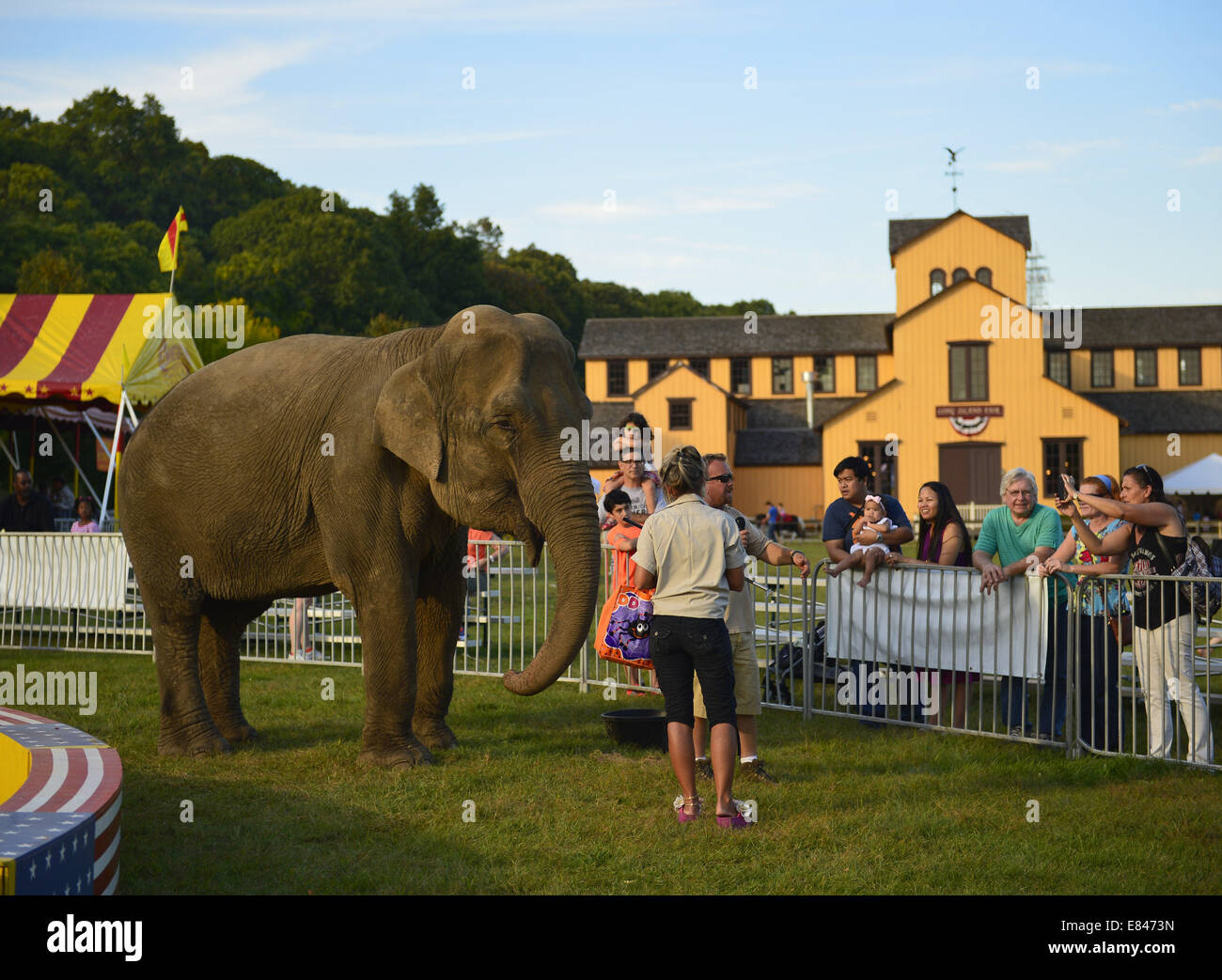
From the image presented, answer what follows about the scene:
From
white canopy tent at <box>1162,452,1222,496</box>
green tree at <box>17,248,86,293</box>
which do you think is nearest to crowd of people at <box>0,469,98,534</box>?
green tree at <box>17,248,86,293</box>

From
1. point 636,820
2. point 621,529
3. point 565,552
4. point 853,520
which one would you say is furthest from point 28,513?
point 636,820

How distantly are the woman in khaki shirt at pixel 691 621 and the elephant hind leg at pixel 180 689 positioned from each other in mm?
3676

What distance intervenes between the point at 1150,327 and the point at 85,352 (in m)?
51.0

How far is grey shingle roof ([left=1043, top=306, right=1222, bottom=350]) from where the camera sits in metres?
55.5

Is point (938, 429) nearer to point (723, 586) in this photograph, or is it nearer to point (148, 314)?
point (148, 314)

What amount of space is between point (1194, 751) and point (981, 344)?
43.1 metres

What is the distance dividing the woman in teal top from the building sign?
41.1 meters

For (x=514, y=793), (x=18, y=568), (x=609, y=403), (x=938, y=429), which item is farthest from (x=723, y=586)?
(x=609, y=403)

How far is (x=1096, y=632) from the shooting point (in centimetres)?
860

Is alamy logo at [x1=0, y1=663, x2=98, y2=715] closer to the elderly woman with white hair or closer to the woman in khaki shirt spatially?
the woman in khaki shirt

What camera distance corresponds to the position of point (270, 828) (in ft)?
21.4

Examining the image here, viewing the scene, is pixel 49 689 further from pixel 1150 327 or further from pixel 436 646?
pixel 1150 327

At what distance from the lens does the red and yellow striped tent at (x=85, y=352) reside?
58.1ft
